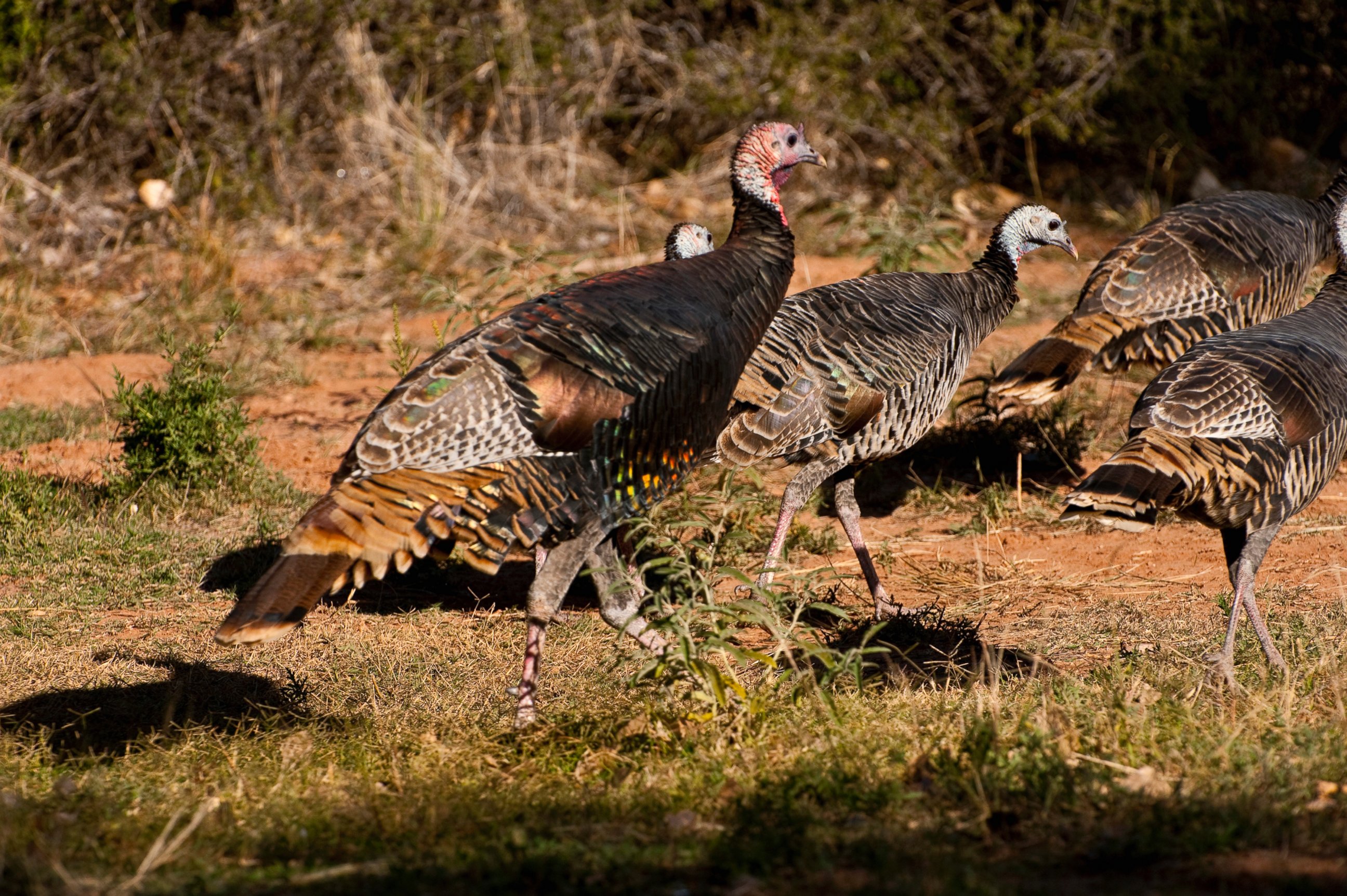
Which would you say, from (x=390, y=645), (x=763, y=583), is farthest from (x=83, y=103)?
(x=763, y=583)

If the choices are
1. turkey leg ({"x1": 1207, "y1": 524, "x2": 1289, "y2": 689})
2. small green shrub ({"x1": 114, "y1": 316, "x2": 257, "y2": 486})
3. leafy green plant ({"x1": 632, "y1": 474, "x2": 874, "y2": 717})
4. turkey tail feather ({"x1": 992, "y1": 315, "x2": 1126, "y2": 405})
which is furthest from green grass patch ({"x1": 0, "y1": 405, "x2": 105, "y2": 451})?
turkey leg ({"x1": 1207, "y1": 524, "x2": 1289, "y2": 689})

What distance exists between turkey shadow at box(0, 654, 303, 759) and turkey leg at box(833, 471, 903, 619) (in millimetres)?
2283

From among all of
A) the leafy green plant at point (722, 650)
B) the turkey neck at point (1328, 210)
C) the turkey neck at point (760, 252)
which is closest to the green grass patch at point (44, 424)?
the turkey neck at point (760, 252)

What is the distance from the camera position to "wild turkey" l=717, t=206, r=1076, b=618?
5.31 meters

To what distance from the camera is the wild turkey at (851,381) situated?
531 cm

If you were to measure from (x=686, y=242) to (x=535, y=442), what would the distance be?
7.29 feet

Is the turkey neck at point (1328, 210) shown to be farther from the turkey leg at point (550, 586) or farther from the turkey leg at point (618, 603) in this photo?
the turkey leg at point (550, 586)

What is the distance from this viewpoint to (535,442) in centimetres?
390

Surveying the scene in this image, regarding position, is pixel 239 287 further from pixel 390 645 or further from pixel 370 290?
pixel 390 645

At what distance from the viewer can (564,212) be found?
1112cm

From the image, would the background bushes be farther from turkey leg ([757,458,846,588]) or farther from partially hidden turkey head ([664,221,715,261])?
turkey leg ([757,458,846,588])

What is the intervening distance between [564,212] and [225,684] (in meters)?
7.19

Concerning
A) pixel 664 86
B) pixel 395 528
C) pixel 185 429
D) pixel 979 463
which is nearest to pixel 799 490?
pixel 979 463

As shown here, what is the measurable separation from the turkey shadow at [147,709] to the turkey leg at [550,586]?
2.54 ft
